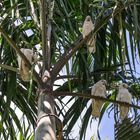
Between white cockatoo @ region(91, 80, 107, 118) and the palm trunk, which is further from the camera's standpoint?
white cockatoo @ region(91, 80, 107, 118)

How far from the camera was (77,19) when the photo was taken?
2.79 m

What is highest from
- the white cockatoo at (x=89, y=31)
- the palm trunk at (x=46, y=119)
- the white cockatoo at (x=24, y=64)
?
the white cockatoo at (x=89, y=31)

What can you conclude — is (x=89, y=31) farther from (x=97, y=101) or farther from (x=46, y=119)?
(x=46, y=119)

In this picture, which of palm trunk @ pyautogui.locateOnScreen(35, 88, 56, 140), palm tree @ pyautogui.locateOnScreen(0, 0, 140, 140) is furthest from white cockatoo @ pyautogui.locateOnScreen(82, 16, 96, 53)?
palm trunk @ pyautogui.locateOnScreen(35, 88, 56, 140)

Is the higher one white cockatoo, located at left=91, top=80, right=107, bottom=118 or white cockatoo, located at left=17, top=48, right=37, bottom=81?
white cockatoo, located at left=17, top=48, right=37, bottom=81

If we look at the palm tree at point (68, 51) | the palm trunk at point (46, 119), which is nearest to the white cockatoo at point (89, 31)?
the palm tree at point (68, 51)

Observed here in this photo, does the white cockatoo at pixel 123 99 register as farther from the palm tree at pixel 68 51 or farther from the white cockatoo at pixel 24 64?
the white cockatoo at pixel 24 64

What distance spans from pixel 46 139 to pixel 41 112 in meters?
0.20

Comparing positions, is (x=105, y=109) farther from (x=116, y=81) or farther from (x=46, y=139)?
(x=46, y=139)

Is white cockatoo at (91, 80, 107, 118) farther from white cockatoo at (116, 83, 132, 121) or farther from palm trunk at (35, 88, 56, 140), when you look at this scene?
palm trunk at (35, 88, 56, 140)

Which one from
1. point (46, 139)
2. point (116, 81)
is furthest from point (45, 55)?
point (116, 81)

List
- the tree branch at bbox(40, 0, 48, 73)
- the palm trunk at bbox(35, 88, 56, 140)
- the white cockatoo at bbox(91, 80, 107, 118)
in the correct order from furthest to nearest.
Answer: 1. the white cockatoo at bbox(91, 80, 107, 118)
2. the tree branch at bbox(40, 0, 48, 73)
3. the palm trunk at bbox(35, 88, 56, 140)

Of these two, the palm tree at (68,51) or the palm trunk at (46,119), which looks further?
the palm tree at (68,51)

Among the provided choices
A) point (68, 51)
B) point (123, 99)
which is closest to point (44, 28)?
point (68, 51)
